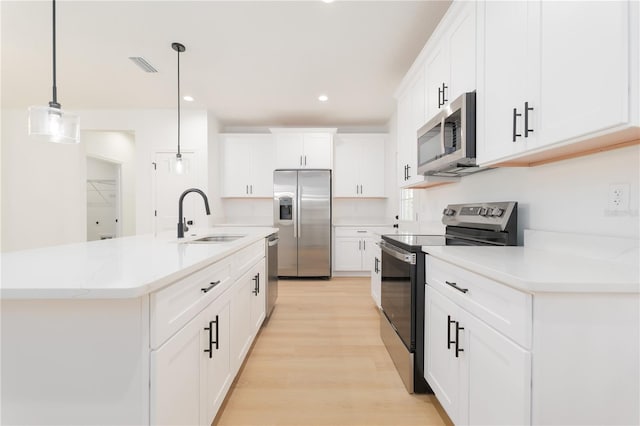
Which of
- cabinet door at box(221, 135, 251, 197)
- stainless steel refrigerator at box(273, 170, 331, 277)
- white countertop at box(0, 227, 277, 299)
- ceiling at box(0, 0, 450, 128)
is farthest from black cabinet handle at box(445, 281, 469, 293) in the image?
cabinet door at box(221, 135, 251, 197)

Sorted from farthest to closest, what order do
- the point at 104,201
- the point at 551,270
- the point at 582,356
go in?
the point at 104,201 → the point at 551,270 → the point at 582,356

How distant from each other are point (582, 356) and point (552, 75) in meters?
1.02

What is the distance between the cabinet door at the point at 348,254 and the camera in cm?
487

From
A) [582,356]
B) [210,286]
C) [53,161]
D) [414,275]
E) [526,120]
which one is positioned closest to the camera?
[582,356]

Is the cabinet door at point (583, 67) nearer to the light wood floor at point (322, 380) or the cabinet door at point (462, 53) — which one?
the cabinet door at point (462, 53)

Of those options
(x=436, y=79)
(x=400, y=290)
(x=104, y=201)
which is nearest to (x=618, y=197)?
(x=400, y=290)

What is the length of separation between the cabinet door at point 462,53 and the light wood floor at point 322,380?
1.93 m

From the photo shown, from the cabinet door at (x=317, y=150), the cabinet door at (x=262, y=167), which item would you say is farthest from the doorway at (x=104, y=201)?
the cabinet door at (x=317, y=150)

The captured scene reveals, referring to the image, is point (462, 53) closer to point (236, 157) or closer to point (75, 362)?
point (75, 362)

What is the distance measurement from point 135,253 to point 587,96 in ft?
6.44

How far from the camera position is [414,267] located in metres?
1.71

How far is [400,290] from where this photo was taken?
1911mm

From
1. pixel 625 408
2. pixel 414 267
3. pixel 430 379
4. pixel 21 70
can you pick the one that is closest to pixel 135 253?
pixel 414 267

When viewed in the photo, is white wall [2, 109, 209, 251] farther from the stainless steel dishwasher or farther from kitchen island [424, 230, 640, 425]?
kitchen island [424, 230, 640, 425]
